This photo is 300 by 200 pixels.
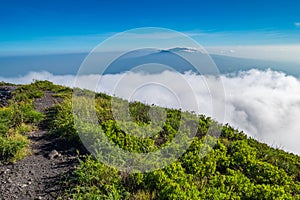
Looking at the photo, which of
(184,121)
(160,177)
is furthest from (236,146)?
(160,177)

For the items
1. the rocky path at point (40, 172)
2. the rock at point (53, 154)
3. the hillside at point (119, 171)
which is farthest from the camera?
the rock at point (53, 154)

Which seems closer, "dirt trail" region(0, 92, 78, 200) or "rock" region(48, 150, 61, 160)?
"dirt trail" region(0, 92, 78, 200)

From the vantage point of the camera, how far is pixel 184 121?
12.3 metres

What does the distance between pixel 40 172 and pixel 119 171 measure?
7.06 ft

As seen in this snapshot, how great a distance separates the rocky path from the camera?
21.0ft

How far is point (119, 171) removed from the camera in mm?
7160

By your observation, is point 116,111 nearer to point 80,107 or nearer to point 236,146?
point 80,107

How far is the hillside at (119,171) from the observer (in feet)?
20.5

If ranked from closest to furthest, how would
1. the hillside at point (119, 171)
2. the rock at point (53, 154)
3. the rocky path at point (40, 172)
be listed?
the hillside at point (119, 171) → the rocky path at point (40, 172) → the rock at point (53, 154)

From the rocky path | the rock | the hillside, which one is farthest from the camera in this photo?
the rock

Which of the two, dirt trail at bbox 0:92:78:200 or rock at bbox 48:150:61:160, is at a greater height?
rock at bbox 48:150:61:160

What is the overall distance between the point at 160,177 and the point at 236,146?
13.3ft

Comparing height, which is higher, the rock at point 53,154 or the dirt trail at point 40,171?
the rock at point 53,154

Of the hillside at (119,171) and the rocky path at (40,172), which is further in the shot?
the rocky path at (40,172)
